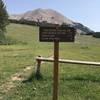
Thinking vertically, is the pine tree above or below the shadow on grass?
above

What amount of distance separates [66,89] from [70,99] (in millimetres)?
1214

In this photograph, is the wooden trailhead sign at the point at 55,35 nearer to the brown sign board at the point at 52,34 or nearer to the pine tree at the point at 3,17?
the brown sign board at the point at 52,34

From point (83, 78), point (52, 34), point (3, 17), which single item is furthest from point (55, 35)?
point (3, 17)

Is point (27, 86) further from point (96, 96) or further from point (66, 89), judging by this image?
point (96, 96)

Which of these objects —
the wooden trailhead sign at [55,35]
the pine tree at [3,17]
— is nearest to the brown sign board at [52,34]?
the wooden trailhead sign at [55,35]

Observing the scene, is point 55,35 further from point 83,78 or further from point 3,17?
point 3,17

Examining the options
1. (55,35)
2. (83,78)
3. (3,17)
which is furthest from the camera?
(3,17)

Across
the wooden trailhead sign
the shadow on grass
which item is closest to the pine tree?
the shadow on grass

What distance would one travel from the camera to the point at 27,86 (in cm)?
1200

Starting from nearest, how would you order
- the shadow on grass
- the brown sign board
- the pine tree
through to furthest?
1. the brown sign board
2. the shadow on grass
3. the pine tree

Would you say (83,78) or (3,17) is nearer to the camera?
(83,78)

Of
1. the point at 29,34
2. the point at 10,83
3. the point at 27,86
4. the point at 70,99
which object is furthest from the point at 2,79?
the point at 29,34

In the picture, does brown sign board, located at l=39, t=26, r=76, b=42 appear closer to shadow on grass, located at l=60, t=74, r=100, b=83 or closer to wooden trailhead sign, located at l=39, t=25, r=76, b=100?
wooden trailhead sign, located at l=39, t=25, r=76, b=100

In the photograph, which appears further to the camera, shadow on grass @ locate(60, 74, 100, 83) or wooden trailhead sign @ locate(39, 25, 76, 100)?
shadow on grass @ locate(60, 74, 100, 83)
